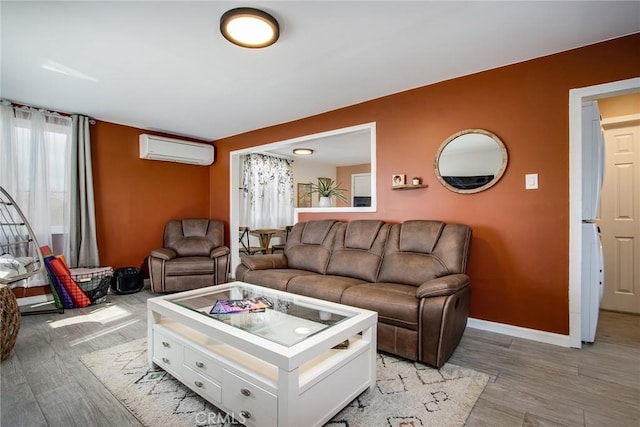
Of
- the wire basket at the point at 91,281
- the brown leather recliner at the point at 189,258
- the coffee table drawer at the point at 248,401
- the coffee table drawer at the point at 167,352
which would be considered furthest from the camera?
the brown leather recliner at the point at 189,258

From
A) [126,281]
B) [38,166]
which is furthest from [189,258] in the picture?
[38,166]

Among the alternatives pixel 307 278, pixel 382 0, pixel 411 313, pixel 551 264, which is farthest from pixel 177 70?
pixel 551 264

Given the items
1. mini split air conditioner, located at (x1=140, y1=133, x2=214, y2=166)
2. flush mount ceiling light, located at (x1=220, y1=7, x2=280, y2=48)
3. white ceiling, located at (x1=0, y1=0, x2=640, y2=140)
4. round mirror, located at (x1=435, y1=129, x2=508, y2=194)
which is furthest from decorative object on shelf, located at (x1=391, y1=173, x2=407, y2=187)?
mini split air conditioner, located at (x1=140, y1=133, x2=214, y2=166)

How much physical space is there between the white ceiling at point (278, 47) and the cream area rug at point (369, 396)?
229 cm

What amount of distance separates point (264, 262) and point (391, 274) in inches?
53.9

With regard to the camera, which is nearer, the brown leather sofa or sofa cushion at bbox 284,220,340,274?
the brown leather sofa

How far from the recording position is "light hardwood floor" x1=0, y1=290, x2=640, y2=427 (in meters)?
1.58

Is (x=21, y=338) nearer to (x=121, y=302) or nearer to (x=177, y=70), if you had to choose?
(x=121, y=302)

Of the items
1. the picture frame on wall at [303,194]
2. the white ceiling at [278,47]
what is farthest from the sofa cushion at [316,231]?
the picture frame on wall at [303,194]

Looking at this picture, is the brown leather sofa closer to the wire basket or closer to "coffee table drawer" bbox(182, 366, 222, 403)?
"coffee table drawer" bbox(182, 366, 222, 403)

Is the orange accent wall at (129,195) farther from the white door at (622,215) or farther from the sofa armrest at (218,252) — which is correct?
the white door at (622,215)

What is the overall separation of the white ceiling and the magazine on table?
6.09ft

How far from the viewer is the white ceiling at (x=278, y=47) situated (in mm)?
1908

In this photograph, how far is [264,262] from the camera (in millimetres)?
3312
